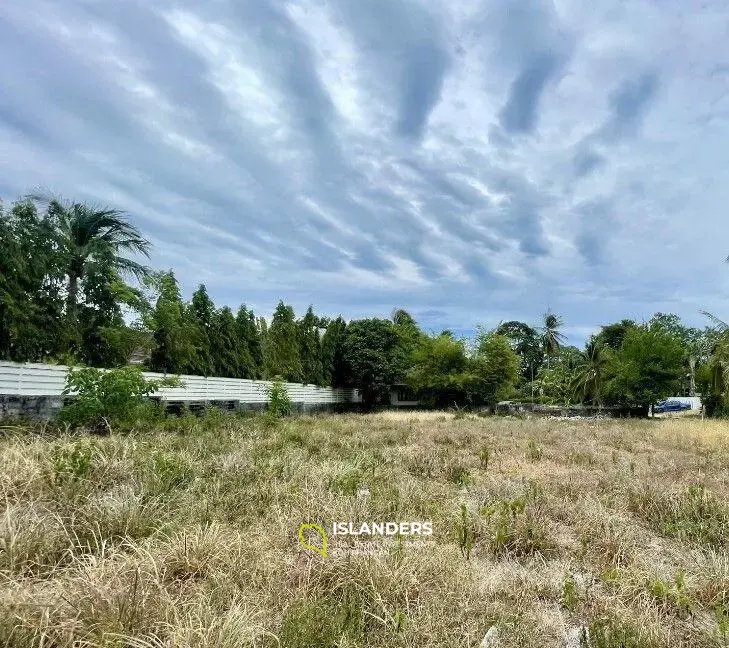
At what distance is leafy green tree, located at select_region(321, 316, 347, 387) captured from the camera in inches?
1115

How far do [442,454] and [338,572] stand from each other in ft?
17.8

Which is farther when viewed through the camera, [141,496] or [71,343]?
[71,343]

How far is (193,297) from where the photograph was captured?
16.4 metres

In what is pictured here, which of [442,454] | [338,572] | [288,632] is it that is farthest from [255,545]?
[442,454]

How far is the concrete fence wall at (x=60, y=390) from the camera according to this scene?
8.41 metres

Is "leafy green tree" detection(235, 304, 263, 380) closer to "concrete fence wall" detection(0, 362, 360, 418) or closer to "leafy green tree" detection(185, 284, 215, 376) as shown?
"concrete fence wall" detection(0, 362, 360, 418)

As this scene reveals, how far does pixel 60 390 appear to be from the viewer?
9.28 meters

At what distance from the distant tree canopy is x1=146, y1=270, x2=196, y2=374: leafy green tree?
0.04 meters

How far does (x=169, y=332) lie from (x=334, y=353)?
1691 centimetres

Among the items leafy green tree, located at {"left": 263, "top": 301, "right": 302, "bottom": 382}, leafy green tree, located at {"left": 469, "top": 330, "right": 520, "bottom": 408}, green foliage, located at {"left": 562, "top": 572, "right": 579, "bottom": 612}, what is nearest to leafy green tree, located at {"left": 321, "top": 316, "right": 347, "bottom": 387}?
leafy green tree, located at {"left": 263, "top": 301, "right": 302, "bottom": 382}

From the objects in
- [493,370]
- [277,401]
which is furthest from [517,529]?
[493,370]

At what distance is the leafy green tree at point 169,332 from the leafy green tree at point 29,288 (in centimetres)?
298

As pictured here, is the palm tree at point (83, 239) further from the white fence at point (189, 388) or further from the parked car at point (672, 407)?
the parked car at point (672, 407)

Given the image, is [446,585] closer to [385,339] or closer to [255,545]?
[255,545]
